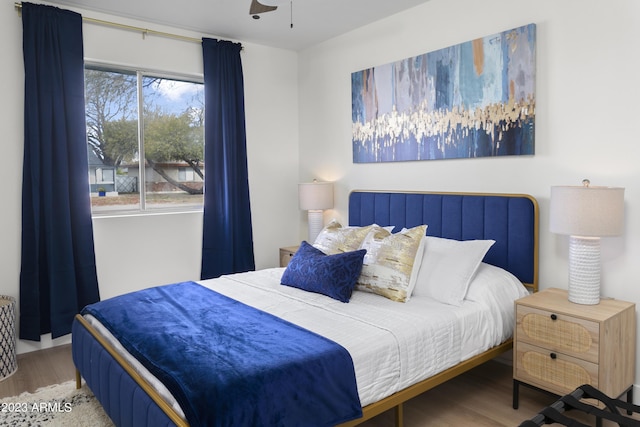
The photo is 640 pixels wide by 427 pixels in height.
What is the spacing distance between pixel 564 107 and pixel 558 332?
137cm

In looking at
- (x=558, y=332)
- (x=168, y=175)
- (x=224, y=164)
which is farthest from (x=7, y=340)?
(x=558, y=332)

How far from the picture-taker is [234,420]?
166 cm

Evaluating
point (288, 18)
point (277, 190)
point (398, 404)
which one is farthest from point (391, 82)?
point (398, 404)

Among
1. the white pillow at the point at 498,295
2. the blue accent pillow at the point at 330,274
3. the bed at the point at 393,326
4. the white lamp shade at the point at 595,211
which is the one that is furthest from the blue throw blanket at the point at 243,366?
the white lamp shade at the point at 595,211

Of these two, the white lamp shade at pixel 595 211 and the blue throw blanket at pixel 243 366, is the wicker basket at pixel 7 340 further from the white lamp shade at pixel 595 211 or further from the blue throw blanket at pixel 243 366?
the white lamp shade at pixel 595 211

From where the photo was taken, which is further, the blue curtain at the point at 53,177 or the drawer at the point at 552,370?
the blue curtain at the point at 53,177

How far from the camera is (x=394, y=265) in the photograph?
285 cm

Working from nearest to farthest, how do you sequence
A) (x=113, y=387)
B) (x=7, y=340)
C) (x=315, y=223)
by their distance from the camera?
1. (x=113, y=387)
2. (x=7, y=340)
3. (x=315, y=223)

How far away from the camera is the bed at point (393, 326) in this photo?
2066mm

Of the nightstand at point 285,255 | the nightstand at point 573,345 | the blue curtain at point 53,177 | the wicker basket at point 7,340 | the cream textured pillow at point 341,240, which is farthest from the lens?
the nightstand at point 285,255

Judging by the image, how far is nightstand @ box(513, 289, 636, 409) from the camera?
229 centimetres

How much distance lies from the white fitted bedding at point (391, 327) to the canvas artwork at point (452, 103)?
3.52ft

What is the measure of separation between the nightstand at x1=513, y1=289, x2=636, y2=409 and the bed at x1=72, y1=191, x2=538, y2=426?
0.20 meters

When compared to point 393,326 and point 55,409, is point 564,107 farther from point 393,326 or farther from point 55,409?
point 55,409
